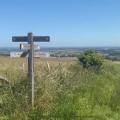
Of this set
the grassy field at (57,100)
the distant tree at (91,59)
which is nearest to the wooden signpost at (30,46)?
A: the grassy field at (57,100)

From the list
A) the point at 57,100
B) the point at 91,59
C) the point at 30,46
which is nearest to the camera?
the point at 30,46

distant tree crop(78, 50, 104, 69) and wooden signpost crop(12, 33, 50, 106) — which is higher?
wooden signpost crop(12, 33, 50, 106)

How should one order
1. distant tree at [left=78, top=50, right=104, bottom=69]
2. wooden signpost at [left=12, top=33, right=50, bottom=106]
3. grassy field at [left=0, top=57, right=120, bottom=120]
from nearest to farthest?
grassy field at [left=0, top=57, right=120, bottom=120] < wooden signpost at [left=12, top=33, right=50, bottom=106] < distant tree at [left=78, top=50, right=104, bottom=69]

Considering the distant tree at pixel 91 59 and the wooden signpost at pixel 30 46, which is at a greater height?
the wooden signpost at pixel 30 46

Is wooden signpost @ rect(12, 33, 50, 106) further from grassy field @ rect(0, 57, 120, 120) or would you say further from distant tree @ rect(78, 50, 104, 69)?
distant tree @ rect(78, 50, 104, 69)

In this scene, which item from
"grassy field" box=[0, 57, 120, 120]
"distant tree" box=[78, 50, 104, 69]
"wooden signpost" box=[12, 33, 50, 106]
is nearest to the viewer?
"grassy field" box=[0, 57, 120, 120]

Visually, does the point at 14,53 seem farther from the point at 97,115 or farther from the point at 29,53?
the point at 97,115

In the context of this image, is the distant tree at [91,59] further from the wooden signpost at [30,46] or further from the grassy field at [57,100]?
the wooden signpost at [30,46]

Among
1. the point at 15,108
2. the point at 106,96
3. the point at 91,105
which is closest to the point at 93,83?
the point at 106,96

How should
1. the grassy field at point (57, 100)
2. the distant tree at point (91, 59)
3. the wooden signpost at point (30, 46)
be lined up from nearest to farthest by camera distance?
the grassy field at point (57, 100) → the wooden signpost at point (30, 46) → the distant tree at point (91, 59)

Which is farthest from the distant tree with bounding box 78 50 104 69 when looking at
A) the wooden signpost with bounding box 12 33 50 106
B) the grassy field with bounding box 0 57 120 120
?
the wooden signpost with bounding box 12 33 50 106

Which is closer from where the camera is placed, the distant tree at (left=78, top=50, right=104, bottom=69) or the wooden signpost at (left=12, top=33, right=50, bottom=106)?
the wooden signpost at (left=12, top=33, right=50, bottom=106)

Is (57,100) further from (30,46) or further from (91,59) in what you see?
(91,59)

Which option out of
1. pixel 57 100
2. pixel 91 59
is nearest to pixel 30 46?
pixel 57 100
